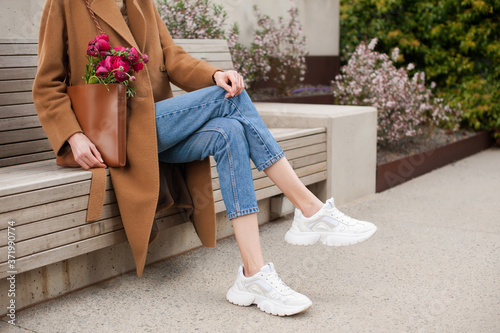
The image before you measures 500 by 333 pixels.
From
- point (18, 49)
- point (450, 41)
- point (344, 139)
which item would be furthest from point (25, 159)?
point (450, 41)

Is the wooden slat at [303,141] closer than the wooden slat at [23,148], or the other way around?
the wooden slat at [23,148]

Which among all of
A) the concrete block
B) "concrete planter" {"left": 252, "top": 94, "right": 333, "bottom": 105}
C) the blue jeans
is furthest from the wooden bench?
"concrete planter" {"left": 252, "top": 94, "right": 333, "bottom": 105}

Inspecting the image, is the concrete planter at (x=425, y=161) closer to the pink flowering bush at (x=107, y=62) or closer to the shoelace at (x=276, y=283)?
the shoelace at (x=276, y=283)

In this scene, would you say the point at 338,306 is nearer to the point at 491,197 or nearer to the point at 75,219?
the point at 75,219

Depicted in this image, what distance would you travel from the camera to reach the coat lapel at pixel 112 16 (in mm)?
2121

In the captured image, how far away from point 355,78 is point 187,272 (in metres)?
2.76

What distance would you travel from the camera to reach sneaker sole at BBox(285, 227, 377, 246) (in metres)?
2.12

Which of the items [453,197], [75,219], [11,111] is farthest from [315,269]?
[453,197]

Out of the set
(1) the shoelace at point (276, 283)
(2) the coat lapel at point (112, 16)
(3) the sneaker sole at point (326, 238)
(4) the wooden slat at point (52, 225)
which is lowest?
(1) the shoelace at point (276, 283)

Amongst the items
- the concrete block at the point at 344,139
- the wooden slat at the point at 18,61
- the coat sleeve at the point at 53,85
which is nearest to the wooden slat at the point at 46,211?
the coat sleeve at the point at 53,85

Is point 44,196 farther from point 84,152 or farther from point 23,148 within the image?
point 23,148

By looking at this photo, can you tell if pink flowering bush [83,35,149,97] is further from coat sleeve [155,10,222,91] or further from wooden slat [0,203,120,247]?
wooden slat [0,203,120,247]

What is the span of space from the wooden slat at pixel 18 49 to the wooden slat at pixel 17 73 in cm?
8

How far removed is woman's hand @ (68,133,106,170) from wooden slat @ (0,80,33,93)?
604 millimetres
